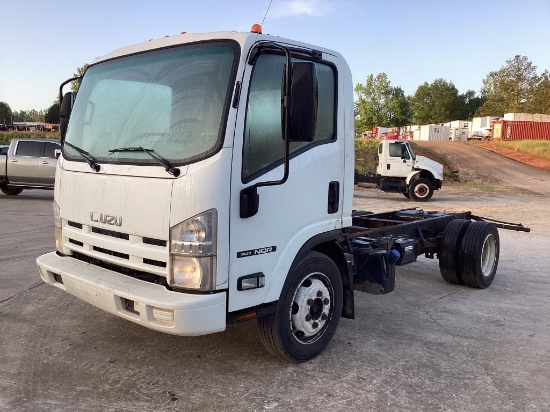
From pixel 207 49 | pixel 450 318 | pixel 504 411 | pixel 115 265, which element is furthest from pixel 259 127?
pixel 450 318

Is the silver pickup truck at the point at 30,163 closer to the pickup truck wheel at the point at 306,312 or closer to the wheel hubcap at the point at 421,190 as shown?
the wheel hubcap at the point at 421,190

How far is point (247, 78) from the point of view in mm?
3434

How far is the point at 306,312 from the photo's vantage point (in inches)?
161

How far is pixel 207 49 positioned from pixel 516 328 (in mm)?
4063

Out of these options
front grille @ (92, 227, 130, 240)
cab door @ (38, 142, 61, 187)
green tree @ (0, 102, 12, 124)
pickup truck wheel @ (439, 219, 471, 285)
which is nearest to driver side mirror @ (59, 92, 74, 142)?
front grille @ (92, 227, 130, 240)

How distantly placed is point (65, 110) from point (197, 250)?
2265mm

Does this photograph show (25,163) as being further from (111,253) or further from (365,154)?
(365,154)

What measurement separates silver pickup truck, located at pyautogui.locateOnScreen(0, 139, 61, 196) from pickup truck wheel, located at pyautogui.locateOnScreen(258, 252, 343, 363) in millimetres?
14321

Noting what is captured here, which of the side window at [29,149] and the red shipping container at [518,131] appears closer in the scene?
the side window at [29,149]

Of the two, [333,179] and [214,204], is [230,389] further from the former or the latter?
[333,179]

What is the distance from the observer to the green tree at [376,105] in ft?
258

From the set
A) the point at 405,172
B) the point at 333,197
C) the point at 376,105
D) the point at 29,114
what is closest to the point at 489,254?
the point at 333,197

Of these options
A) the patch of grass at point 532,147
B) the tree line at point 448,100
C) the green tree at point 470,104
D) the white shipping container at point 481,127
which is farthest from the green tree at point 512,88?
the patch of grass at point 532,147

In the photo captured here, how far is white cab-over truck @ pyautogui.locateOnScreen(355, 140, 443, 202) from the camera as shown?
20.1 m
